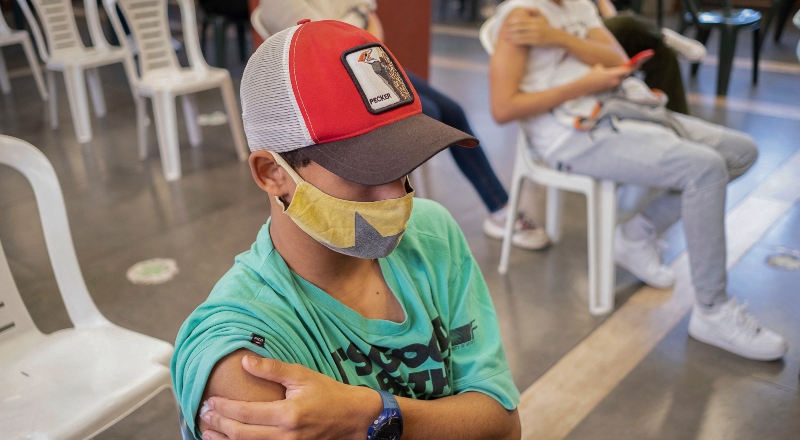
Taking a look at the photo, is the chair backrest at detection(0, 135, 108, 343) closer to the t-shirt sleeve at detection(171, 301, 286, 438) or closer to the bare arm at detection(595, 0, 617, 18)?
the t-shirt sleeve at detection(171, 301, 286, 438)

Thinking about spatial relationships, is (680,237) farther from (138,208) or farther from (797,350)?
(138,208)

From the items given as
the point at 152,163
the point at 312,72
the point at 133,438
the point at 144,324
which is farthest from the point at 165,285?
the point at 312,72

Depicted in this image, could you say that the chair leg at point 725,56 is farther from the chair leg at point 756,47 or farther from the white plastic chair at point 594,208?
the white plastic chair at point 594,208

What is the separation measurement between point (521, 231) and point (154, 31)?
8.18 ft

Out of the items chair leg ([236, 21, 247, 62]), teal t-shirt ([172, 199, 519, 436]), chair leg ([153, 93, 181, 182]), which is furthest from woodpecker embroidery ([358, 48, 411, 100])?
chair leg ([236, 21, 247, 62])

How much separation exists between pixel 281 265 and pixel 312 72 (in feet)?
0.88

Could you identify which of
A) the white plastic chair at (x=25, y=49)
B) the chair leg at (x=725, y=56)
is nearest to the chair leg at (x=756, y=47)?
the chair leg at (x=725, y=56)

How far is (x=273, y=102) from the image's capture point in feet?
2.81

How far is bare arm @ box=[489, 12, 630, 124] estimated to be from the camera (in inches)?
86.7

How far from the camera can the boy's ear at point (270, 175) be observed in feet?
2.98

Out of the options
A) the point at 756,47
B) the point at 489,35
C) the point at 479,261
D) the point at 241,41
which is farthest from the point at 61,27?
the point at 756,47

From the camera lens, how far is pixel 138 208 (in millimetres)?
3250

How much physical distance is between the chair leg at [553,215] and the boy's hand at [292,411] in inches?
80.8

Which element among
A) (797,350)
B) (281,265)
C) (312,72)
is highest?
(312,72)
